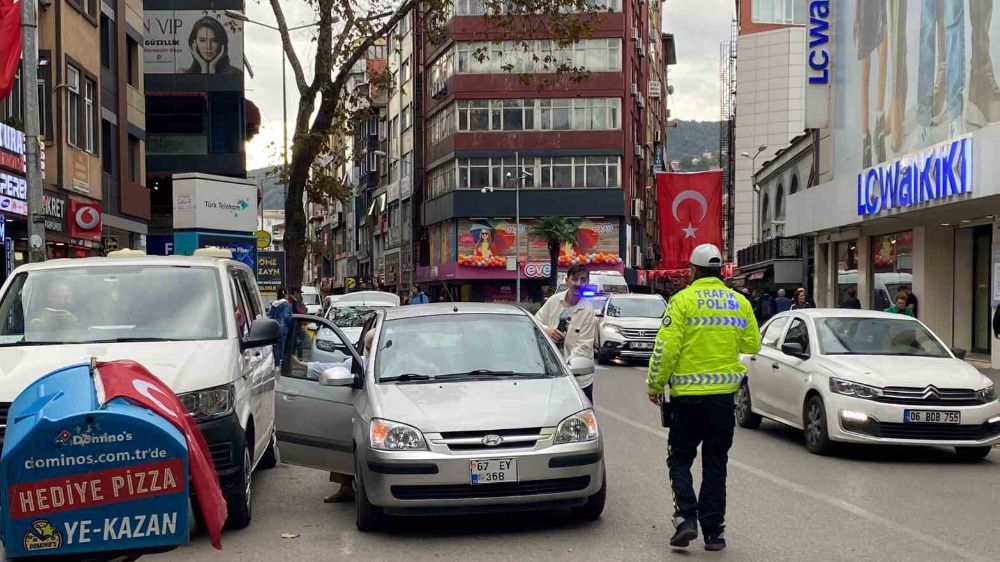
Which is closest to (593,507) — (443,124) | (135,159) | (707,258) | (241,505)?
(707,258)

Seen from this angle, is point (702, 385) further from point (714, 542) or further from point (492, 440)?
point (492, 440)

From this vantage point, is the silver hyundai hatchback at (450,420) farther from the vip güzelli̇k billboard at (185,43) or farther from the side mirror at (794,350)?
the vip güzelli̇k billboard at (185,43)

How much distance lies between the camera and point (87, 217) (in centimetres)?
2677

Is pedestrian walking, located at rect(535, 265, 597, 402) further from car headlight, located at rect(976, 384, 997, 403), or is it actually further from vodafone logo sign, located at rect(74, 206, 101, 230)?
vodafone logo sign, located at rect(74, 206, 101, 230)

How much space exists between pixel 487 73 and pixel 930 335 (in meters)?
51.7

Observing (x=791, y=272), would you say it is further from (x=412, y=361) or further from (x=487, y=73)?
(x=412, y=361)

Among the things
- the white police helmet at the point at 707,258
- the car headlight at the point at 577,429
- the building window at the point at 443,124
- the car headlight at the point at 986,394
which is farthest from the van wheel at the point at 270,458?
the building window at the point at 443,124

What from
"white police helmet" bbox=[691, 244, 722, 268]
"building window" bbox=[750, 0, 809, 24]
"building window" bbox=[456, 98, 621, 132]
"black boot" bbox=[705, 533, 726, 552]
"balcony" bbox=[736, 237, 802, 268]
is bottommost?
"black boot" bbox=[705, 533, 726, 552]

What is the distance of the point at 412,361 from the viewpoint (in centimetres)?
816

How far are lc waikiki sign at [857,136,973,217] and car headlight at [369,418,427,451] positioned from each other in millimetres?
16269

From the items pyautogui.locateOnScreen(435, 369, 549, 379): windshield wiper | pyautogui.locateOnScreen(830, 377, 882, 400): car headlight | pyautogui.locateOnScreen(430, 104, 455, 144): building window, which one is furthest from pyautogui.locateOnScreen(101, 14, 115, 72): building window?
pyautogui.locateOnScreen(430, 104, 455, 144): building window

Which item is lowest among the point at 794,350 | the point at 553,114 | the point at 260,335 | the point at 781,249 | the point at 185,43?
the point at 794,350

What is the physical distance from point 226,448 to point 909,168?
19976mm

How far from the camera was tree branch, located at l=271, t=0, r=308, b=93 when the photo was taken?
23188 mm
